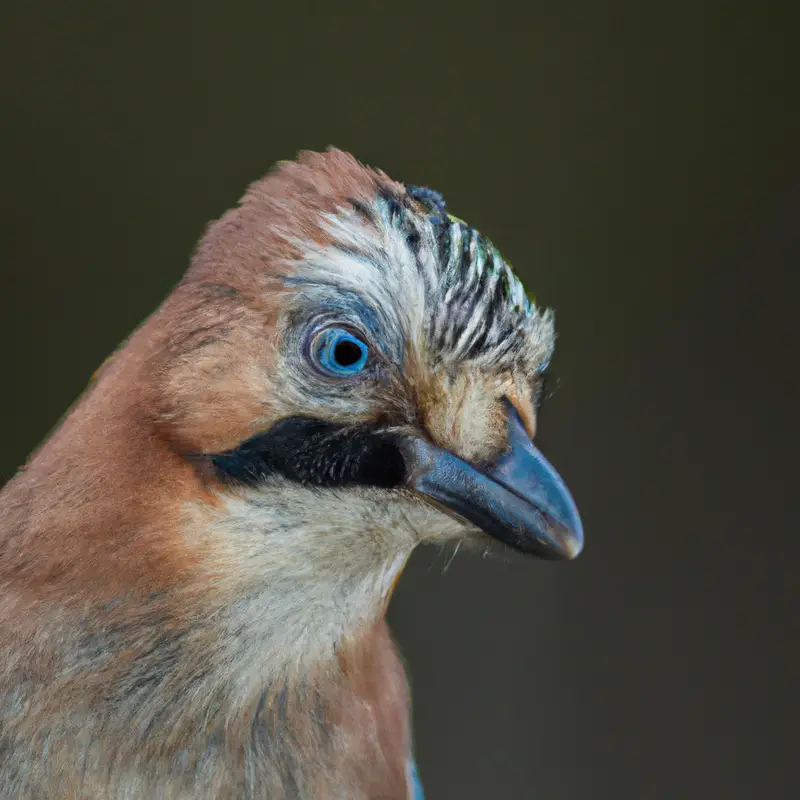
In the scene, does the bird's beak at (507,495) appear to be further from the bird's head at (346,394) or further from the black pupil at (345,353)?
the black pupil at (345,353)

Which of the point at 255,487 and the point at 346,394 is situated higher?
the point at 346,394

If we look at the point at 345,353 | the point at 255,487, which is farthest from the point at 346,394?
the point at 255,487

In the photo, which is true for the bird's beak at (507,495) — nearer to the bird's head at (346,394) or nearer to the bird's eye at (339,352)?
the bird's head at (346,394)

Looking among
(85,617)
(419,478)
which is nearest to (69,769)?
(85,617)

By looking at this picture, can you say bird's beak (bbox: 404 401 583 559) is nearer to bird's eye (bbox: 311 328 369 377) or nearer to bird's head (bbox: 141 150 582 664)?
bird's head (bbox: 141 150 582 664)

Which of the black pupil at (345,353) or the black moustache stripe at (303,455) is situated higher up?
the black pupil at (345,353)

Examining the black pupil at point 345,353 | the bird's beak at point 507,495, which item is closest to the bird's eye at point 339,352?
the black pupil at point 345,353

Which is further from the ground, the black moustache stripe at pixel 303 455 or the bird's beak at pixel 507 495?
the bird's beak at pixel 507 495

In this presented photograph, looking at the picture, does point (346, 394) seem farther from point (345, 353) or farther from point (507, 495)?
point (507, 495)

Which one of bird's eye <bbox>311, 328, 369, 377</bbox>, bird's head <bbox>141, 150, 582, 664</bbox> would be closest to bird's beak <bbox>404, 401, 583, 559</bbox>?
bird's head <bbox>141, 150, 582, 664</bbox>
